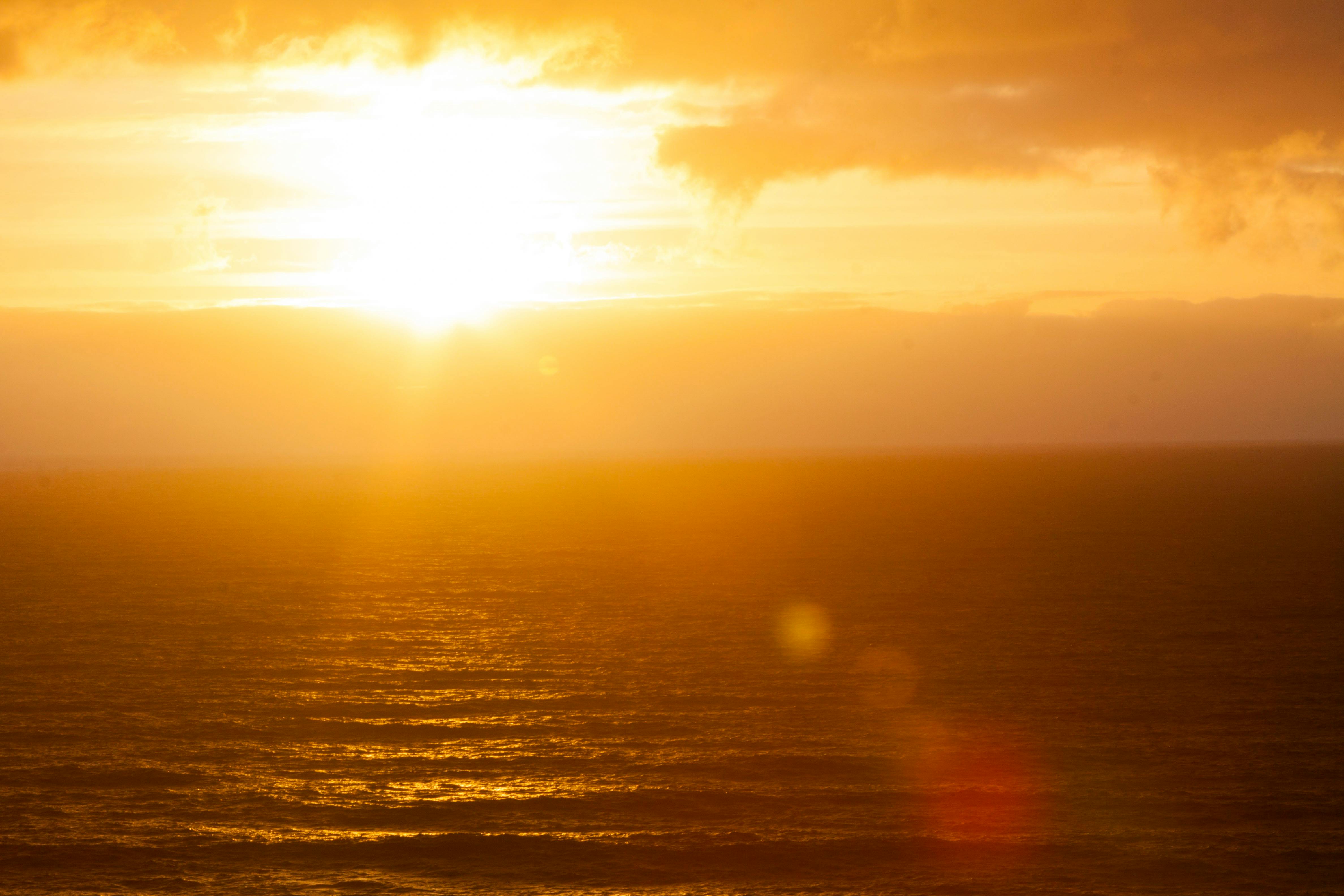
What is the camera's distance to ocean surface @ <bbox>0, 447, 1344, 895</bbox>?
1319 inches

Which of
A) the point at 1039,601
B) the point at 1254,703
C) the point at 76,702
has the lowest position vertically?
the point at 1254,703

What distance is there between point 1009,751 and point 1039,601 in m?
39.4

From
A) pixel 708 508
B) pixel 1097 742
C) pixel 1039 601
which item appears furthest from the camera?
pixel 708 508

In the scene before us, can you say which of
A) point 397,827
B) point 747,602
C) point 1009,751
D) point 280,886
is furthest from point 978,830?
point 747,602

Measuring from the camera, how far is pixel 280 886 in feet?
104

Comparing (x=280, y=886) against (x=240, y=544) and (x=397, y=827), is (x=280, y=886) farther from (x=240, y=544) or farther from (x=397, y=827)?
(x=240, y=544)

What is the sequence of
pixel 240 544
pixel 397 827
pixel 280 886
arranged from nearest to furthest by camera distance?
pixel 280 886 < pixel 397 827 < pixel 240 544

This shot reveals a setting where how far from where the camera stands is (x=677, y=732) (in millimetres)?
46062

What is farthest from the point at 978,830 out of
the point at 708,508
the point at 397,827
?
the point at 708,508

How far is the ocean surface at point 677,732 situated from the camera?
33.5 metres

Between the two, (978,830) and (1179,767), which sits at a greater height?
(1179,767)

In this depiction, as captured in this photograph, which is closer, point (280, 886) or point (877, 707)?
point (280, 886)

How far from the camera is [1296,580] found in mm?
89062

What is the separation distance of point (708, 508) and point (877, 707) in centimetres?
14737
